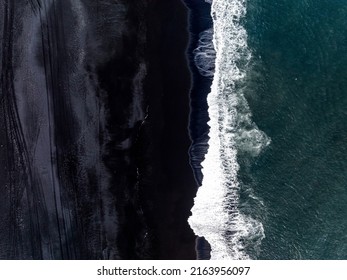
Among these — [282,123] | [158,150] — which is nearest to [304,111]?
[282,123]

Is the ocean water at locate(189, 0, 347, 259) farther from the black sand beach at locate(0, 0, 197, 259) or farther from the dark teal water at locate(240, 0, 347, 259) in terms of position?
the black sand beach at locate(0, 0, 197, 259)

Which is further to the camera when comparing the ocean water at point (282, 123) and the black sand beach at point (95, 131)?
the ocean water at point (282, 123)

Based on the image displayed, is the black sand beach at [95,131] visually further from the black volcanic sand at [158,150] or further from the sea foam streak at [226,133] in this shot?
the sea foam streak at [226,133]

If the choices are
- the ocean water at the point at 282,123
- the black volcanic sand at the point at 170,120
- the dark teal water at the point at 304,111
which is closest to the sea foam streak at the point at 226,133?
the ocean water at the point at 282,123

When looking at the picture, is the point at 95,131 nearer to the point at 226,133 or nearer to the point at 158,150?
the point at 158,150

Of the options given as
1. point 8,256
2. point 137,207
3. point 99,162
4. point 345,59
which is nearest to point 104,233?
point 137,207

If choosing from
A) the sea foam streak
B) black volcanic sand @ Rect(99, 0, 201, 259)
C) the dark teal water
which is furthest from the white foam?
the dark teal water

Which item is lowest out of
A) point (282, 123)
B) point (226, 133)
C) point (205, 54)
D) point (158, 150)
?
point (158, 150)
